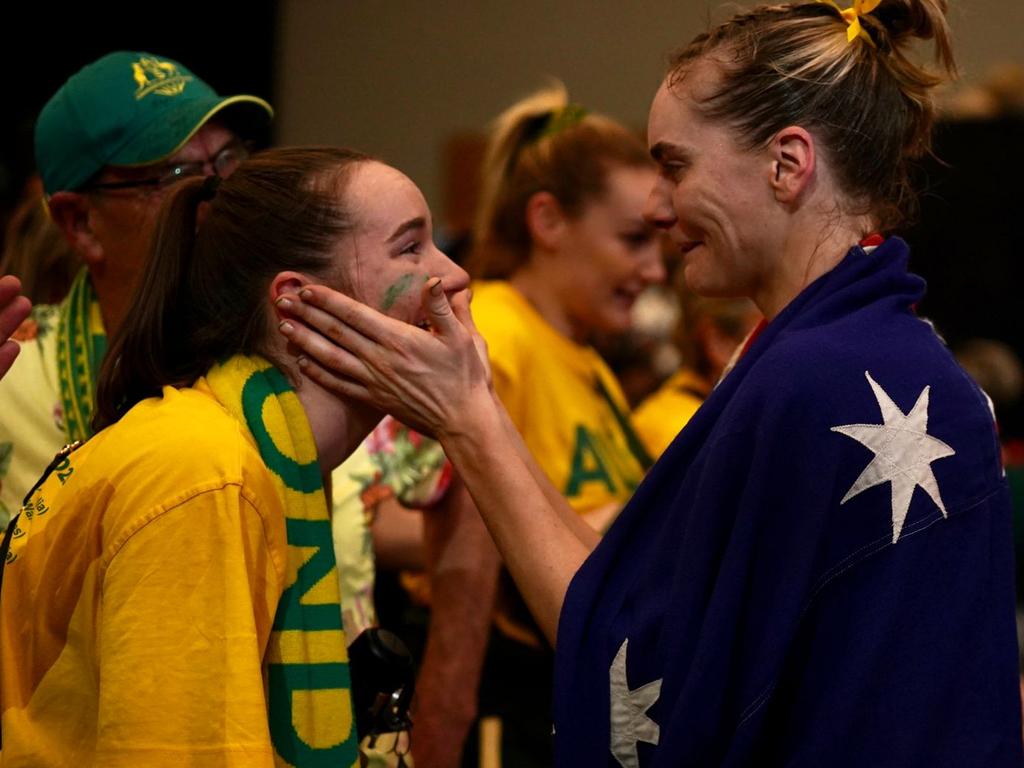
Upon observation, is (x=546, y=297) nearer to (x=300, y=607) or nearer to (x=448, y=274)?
(x=448, y=274)

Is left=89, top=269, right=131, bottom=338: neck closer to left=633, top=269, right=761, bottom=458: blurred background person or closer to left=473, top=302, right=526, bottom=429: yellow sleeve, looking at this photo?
left=473, top=302, right=526, bottom=429: yellow sleeve

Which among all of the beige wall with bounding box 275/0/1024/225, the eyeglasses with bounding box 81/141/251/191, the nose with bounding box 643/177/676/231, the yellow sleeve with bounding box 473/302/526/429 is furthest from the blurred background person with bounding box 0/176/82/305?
the beige wall with bounding box 275/0/1024/225

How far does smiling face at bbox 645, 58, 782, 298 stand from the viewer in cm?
171

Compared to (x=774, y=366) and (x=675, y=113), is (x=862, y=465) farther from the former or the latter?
(x=675, y=113)

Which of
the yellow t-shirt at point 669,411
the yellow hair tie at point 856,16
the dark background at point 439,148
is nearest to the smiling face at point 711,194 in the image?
the yellow hair tie at point 856,16

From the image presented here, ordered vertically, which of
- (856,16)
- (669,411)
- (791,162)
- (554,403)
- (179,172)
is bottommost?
(669,411)

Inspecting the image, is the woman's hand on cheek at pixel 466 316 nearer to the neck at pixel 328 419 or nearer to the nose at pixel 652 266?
the neck at pixel 328 419

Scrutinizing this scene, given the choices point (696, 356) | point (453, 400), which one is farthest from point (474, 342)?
point (696, 356)

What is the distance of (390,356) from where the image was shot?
1.74 meters

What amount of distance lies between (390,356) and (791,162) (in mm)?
539

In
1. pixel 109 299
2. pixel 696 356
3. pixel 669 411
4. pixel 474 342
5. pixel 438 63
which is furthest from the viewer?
pixel 438 63

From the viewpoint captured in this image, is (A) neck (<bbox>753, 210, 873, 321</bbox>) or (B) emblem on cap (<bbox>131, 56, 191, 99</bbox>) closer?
(A) neck (<bbox>753, 210, 873, 321</bbox>)

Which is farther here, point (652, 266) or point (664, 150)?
point (652, 266)

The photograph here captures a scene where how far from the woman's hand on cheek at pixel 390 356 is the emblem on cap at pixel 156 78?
0.70m
